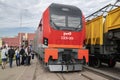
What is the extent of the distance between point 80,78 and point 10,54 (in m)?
8.83

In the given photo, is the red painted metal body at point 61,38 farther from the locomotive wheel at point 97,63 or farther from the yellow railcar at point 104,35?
the locomotive wheel at point 97,63

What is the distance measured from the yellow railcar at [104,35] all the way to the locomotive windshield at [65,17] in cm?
116

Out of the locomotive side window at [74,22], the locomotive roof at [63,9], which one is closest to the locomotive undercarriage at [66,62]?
the locomotive side window at [74,22]

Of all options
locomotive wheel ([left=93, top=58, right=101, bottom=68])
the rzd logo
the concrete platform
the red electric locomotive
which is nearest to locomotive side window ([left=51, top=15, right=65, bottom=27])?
the red electric locomotive

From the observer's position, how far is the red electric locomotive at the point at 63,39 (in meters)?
12.7

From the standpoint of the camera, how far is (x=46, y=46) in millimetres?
12914

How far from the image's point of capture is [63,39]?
13195 mm

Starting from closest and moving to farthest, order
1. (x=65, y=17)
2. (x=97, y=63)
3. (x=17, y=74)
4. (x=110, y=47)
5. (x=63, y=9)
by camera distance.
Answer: (x=110, y=47) → (x=17, y=74) → (x=65, y=17) → (x=63, y=9) → (x=97, y=63)

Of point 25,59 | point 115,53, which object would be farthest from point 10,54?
point 115,53

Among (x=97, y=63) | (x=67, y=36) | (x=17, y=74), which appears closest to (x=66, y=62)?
(x=67, y=36)

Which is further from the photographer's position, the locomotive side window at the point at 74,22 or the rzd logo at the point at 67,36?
the locomotive side window at the point at 74,22

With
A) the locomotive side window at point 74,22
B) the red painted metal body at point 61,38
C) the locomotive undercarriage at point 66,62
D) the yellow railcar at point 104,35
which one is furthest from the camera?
the locomotive side window at point 74,22

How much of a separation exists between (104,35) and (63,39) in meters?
2.31

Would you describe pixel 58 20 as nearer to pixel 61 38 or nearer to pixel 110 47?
pixel 61 38
